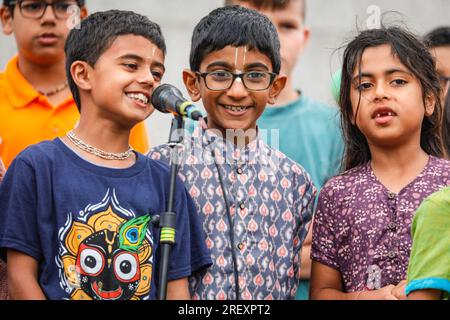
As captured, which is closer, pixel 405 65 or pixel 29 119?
pixel 405 65

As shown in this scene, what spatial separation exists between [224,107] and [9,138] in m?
0.90

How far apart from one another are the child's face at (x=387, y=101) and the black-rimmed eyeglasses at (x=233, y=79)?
13.2 inches

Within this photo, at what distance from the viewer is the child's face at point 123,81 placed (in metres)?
3.73

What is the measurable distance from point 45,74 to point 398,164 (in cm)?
152

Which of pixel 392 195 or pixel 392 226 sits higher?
pixel 392 195

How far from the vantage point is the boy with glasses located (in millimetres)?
3801

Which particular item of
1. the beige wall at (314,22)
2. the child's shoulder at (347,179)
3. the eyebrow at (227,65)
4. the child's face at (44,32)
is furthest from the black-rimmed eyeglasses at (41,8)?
the beige wall at (314,22)

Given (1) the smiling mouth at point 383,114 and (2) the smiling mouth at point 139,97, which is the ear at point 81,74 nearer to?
(2) the smiling mouth at point 139,97

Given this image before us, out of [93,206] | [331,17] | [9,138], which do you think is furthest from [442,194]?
[331,17]

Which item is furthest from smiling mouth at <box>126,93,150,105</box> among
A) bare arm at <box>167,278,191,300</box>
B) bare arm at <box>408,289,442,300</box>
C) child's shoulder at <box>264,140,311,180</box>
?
bare arm at <box>408,289,442,300</box>

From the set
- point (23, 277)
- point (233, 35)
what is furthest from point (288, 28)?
point (23, 277)

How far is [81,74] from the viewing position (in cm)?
381

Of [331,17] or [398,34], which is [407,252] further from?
[331,17]

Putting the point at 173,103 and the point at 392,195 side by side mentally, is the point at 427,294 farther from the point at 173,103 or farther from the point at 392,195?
the point at 173,103
